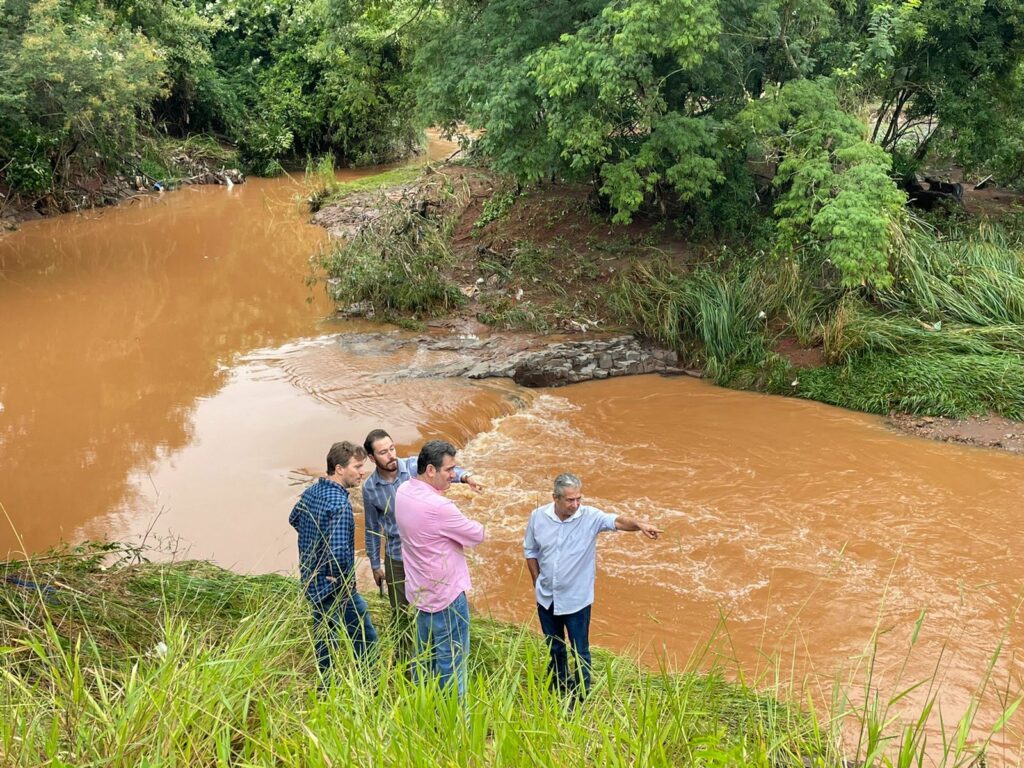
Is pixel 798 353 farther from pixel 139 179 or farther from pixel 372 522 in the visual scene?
pixel 139 179

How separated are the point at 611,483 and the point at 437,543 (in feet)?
14.4

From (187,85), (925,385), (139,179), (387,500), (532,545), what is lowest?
(925,385)

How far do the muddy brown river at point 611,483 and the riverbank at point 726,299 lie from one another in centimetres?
62

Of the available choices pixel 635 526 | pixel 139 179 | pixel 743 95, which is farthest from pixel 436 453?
pixel 139 179

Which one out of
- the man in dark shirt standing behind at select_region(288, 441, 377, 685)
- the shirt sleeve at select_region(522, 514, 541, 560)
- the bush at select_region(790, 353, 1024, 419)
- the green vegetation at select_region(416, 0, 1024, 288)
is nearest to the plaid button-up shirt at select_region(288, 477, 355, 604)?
the man in dark shirt standing behind at select_region(288, 441, 377, 685)

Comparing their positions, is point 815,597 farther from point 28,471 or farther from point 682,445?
point 28,471

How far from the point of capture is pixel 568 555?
4719mm

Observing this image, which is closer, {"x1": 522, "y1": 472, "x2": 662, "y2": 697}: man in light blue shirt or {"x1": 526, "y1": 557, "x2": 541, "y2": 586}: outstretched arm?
{"x1": 522, "y1": 472, "x2": 662, "y2": 697}: man in light blue shirt

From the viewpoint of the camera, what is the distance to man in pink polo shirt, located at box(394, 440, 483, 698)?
4430 mm

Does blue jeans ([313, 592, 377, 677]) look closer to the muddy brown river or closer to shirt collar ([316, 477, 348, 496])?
shirt collar ([316, 477, 348, 496])

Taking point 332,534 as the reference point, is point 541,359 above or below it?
below

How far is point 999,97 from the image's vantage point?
12.6 metres

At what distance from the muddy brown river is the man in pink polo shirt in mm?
842

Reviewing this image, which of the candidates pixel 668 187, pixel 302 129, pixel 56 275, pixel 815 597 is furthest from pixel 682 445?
pixel 302 129
